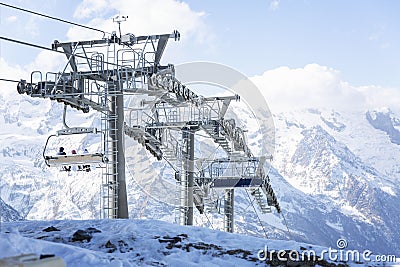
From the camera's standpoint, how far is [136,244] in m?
15.4

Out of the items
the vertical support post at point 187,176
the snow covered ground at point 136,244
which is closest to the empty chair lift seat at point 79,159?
the snow covered ground at point 136,244

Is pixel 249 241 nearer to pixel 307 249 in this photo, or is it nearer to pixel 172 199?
pixel 307 249

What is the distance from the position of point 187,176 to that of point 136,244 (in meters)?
13.1

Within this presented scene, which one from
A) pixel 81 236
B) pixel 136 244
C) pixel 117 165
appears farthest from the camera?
pixel 117 165

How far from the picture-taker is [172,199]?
95.6 ft

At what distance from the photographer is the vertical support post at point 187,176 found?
27922mm

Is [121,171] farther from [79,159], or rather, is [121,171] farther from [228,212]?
[228,212]

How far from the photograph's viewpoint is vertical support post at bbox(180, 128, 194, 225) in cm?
2792

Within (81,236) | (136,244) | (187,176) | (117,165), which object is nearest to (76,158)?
(117,165)

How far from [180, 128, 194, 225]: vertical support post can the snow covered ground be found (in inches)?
391

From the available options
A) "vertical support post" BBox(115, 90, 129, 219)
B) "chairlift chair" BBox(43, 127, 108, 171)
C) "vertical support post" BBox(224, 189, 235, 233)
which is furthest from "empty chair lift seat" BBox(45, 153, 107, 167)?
"vertical support post" BBox(224, 189, 235, 233)

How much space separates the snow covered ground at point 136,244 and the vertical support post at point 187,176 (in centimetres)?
994

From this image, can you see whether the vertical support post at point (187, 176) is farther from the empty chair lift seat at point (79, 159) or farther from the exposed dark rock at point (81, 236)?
the exposed dark rock at point (81, 236)

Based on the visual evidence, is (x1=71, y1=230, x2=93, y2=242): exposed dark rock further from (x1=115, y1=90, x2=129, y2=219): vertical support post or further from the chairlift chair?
(x1=115, y1=90, x2=129, y2=219): vertical support post
